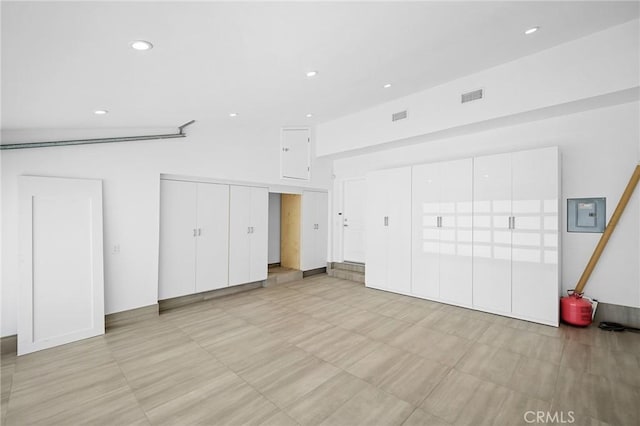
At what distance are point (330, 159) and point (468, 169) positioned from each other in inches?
132

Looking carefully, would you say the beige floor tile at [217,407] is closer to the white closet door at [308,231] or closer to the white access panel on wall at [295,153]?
the white closet door at [308,231]

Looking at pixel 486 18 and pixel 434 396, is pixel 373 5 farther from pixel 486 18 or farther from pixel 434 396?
pixel 434 396

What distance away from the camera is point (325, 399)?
229 cm

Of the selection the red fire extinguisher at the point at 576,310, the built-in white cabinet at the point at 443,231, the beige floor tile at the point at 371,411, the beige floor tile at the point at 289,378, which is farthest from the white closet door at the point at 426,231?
the beige floor tile at the point at 371,411

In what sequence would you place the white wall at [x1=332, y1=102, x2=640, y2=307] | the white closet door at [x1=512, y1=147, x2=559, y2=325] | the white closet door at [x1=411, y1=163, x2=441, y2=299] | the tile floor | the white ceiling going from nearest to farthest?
the white ceiling, the tile floor, the white wall at [x1=332, y1=102, x2=640, y2=307], the white closet door at [x1=512, y1=147, x2=559, y2=325], the white closet door at [x1=411, y1=163, x2=441, y2=299]

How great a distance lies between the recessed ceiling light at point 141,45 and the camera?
1.83 m

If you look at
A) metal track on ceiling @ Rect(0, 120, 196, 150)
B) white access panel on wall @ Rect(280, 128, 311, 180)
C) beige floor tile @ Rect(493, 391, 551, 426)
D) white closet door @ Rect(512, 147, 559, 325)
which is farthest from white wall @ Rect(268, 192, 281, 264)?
beige floor tile @ Rect(493, 391, 551, 426)

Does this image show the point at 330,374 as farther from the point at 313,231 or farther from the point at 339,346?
the point at 313,231

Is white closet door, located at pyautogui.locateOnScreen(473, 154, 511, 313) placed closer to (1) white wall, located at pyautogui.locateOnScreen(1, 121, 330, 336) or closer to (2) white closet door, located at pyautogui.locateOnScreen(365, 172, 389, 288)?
(2) white closet door, located at pyautogui.locateOnScreen(365, 172, 389, 288)

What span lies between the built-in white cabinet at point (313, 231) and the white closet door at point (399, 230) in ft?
6.49

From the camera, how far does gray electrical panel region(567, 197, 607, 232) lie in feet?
12.4

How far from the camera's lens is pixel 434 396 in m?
2.33

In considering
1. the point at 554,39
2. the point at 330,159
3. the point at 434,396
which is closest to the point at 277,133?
the point at 330,159

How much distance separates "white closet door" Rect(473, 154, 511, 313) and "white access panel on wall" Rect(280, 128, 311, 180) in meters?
3.48
